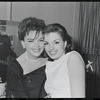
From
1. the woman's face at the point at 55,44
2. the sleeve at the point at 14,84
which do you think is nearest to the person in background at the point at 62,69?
the woman's face at the point at 55,44

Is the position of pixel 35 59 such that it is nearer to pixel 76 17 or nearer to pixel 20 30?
pixel 20 30

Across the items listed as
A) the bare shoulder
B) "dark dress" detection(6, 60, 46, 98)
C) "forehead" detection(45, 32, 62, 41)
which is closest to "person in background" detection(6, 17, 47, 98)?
"dark dress" detection(6, 60, 46, 98)

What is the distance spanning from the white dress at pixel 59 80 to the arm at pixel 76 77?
1.6 inches

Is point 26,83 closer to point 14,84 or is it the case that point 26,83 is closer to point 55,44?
point 14,84

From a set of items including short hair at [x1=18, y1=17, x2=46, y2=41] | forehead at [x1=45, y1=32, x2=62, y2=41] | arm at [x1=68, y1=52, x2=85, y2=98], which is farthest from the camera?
short hair at [x1=18, y1=17, x2=46, y2=41]

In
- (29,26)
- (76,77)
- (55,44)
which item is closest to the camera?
(76,77)

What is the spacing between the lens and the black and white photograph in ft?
2.19

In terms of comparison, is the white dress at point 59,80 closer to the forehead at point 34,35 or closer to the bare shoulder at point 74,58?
the bare shoulder at point 74,58

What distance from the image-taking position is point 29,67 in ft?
2.77

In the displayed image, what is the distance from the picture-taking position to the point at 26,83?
0.79 m

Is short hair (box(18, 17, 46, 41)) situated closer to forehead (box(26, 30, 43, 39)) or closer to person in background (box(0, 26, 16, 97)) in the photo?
forehead (box(26, 30, 43, 39))

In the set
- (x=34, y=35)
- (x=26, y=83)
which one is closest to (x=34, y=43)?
(x=34, y=35)

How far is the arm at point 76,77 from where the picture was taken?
1.97 feet

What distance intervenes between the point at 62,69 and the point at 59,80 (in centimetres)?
4
